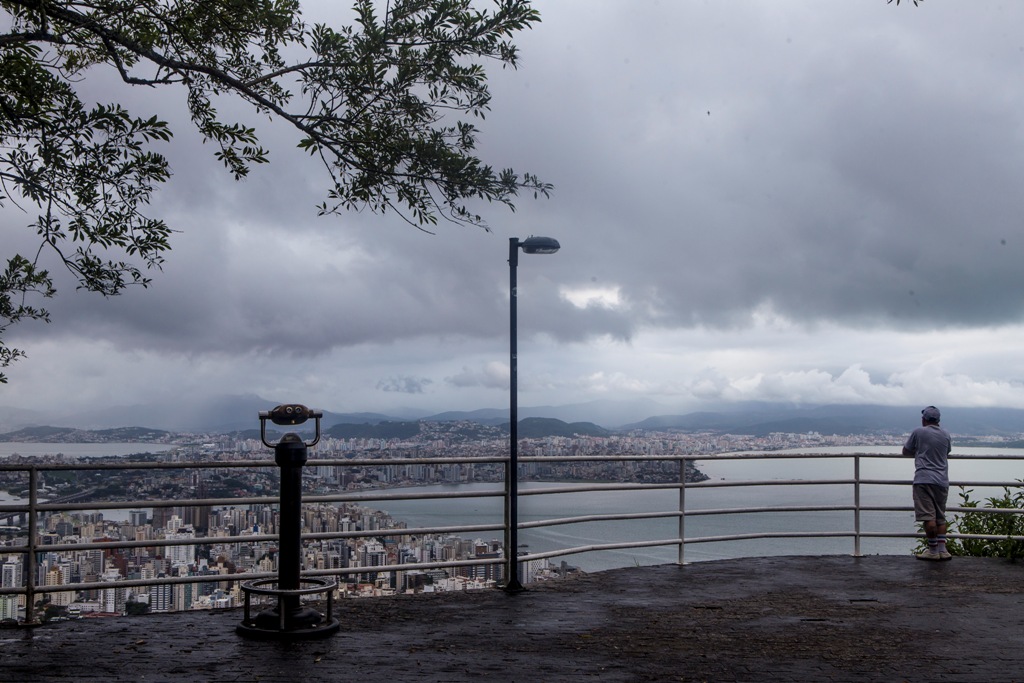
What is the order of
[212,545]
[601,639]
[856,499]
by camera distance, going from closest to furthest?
[601,639], [212,545], [856,499]

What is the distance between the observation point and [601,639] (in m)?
7.20

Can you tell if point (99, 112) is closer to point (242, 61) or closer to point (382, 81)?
point (242, 61)

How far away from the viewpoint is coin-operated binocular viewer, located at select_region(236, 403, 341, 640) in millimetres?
7293

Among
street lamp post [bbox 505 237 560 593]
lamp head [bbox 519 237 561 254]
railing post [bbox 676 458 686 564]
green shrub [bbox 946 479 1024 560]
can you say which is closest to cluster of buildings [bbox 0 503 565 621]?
street lamp post [bbox 505 237 560 593]

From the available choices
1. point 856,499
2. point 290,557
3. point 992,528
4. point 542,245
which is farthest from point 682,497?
point 992,528

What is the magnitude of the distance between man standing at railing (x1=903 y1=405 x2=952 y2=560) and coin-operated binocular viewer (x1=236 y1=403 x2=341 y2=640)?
791 cm

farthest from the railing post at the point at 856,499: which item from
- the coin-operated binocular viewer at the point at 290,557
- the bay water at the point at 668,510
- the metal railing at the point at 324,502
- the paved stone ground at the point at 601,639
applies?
the coin-operated binocular viewer at the point at 290,557

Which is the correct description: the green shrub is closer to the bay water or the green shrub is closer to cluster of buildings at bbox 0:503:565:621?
the bay water

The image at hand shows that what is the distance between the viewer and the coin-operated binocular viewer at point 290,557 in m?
7.29

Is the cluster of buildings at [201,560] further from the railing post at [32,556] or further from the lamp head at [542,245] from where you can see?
the lamp head at [542,245]

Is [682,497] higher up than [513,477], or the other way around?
[513,477]

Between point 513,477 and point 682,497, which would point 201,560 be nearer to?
point 513,477

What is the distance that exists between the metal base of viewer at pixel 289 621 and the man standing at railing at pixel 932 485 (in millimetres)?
7960

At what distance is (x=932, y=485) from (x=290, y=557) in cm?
832
